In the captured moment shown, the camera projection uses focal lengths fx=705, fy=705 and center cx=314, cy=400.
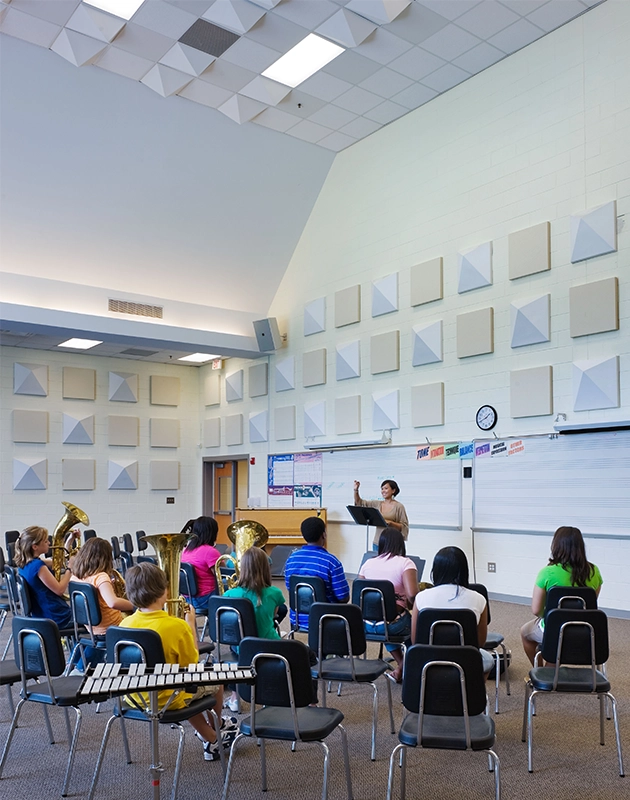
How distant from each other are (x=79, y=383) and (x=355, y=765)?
1072cm

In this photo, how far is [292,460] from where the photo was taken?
11891 millimetres

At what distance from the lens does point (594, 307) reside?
307 inches

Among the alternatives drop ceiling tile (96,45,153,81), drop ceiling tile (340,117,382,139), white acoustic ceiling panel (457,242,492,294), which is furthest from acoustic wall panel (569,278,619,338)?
drop ceiling tile (96,45,153,81)

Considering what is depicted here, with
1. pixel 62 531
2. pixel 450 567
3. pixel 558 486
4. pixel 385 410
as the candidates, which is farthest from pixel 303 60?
pixel 450 567

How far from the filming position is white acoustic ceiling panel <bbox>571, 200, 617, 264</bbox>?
303 inches

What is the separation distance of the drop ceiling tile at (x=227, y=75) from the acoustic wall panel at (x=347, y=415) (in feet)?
15.1

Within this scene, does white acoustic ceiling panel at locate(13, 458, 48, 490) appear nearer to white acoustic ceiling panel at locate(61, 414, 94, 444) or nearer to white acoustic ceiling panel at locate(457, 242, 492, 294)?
white acoustic ceiling panel at locate(61, 414, 94, 444)

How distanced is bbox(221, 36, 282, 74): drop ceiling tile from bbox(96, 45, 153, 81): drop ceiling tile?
0.99m

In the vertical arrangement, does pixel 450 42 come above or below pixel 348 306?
above

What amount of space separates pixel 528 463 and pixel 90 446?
8.27 meters

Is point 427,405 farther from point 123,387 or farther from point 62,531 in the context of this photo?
point 123,387

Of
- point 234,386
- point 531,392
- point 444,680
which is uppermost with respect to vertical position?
point 234,386

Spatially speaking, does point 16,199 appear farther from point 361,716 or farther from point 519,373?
point 361,716

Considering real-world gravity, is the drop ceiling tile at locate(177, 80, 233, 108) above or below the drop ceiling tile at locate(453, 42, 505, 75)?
below
